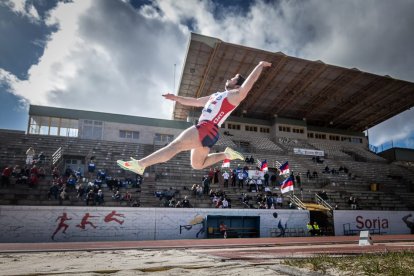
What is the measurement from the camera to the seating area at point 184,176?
2084 centimetres

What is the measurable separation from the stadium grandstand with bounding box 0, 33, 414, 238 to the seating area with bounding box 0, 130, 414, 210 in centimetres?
8

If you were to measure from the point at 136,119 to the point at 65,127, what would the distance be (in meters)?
7.43

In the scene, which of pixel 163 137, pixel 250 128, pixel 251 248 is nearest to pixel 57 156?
pixel 163 137

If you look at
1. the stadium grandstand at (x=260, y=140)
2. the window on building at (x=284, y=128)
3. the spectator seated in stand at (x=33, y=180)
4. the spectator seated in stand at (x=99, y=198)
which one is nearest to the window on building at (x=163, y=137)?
the stadium grandstand at (x=260, y=140)

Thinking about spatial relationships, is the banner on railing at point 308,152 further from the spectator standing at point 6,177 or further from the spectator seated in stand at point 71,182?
the spectator standing at point 6,177

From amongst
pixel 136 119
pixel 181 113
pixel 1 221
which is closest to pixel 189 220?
pixel 1 221

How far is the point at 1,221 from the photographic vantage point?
16.5 metres

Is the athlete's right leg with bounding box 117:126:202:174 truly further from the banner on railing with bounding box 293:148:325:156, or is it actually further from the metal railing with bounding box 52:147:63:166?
the banner on railing with bounding box 293:148:325:156

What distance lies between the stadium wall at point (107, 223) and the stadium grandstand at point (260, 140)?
Answer: 49.8 inches

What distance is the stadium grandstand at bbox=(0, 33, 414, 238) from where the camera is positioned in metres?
22.7

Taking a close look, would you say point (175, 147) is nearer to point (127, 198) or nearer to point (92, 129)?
point (127, 198)

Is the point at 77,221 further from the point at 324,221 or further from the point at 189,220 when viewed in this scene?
the point at 324,221

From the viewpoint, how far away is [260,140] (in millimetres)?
42469

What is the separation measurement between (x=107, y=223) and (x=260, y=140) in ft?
91.0
